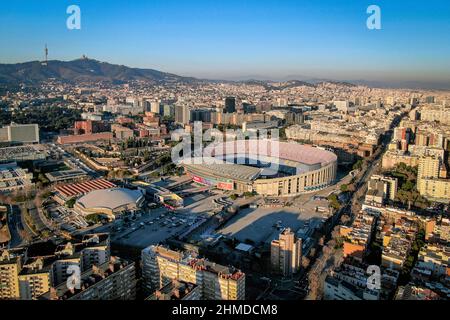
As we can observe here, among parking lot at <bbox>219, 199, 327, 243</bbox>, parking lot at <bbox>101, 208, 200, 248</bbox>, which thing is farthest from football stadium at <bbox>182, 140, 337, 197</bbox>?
parking lot at <bbox>101, 208, 200, 248</bbox>

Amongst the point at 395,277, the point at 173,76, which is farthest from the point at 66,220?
the point at 173,76

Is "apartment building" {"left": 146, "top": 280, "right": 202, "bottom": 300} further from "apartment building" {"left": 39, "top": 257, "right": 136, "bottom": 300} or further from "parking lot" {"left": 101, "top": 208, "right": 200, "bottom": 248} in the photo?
"parking lot" {"left": 101, "top": 208, "right": 200, "bottom": 248}

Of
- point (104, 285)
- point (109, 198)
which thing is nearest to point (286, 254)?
point (104, 285)

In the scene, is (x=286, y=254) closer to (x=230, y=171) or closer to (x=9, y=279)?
(x=9, y=279)

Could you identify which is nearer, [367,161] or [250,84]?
[367,161]

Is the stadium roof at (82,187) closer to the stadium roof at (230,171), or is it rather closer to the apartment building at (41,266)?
the stadium roof at (230,171)
